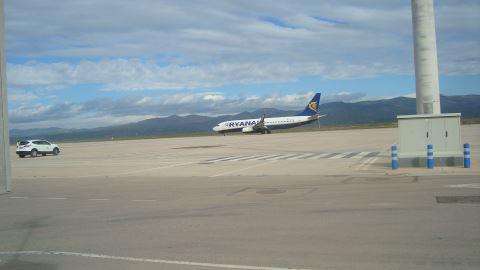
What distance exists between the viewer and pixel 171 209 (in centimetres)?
1184

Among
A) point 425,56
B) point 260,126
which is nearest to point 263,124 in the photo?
point 260,126

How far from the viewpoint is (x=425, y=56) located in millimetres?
22531

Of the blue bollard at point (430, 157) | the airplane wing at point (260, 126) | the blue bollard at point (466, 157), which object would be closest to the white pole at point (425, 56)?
the blue bollard at point (466, 157)

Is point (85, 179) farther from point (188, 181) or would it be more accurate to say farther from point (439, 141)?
point (439, 141)

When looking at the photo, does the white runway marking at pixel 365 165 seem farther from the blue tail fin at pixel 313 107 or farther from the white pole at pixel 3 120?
the blue tail fin at pixel 313 107

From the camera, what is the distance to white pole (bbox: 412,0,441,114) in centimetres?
2231

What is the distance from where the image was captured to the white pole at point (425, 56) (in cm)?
2231

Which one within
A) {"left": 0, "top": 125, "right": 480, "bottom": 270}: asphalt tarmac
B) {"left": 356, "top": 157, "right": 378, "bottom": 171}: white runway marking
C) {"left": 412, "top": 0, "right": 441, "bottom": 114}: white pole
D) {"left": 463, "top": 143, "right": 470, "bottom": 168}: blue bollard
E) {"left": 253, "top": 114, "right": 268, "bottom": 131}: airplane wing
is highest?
{"left": 412, "top": 0, "right": 441, "bottom": 114}: white pole

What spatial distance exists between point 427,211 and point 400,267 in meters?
4.04

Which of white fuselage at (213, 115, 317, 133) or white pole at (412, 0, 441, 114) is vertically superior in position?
white pole at (412, 0, 441, 114)

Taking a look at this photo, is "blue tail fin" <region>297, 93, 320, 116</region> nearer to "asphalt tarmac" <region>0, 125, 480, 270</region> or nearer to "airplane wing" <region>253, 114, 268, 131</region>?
"airplane wing" <region>253, 114, 268, 131</region>

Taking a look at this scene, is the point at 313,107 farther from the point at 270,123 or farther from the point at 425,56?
the point at 425,56

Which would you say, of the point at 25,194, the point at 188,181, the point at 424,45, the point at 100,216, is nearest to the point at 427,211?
the point at 100,216

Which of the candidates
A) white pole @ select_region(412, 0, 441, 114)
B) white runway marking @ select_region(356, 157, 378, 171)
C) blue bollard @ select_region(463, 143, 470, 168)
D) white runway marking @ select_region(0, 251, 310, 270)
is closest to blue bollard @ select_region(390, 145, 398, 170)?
white runway marking @ select_region(356, 157, 378, 171)
